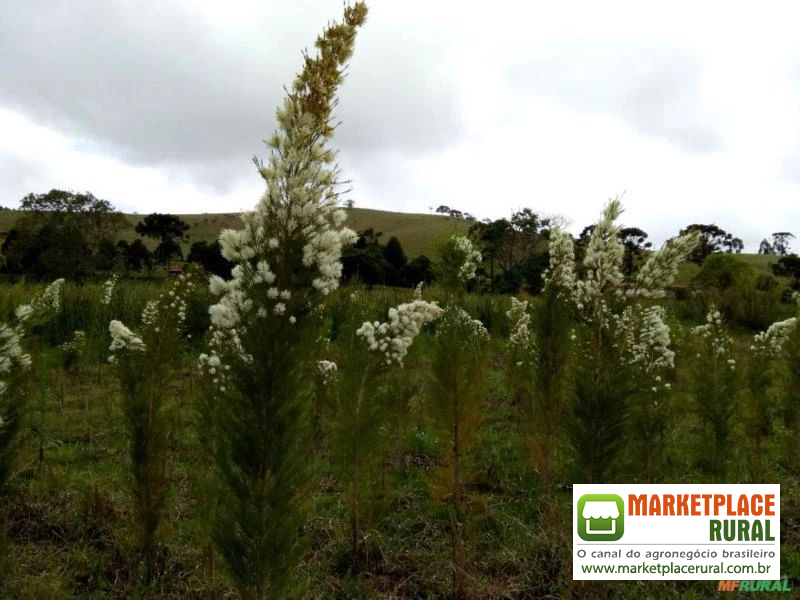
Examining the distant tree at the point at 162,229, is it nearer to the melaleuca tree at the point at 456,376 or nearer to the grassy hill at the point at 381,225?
the grassy hill at the point at 381,225

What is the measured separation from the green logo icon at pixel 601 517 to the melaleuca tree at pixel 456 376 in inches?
38.3

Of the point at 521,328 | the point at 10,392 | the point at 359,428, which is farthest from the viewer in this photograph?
the point at 521,328

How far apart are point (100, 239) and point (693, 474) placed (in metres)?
57.1

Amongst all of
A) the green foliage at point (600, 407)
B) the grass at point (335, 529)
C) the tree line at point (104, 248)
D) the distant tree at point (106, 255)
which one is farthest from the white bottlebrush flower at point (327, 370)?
the distant tree at point (106, 255)

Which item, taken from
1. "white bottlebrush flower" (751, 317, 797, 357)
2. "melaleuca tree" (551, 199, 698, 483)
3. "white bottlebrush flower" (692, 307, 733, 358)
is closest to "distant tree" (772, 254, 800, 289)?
"white bottlebrush flower" (751, 317, 797, 357)

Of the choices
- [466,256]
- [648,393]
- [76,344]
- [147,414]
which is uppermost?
[466,256]

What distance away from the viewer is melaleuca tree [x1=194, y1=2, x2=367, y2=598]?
2.42 metres

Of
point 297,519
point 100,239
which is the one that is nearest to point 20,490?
point 297,519

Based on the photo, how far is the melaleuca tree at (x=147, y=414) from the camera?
383 centimetres

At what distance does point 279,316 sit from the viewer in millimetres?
2432

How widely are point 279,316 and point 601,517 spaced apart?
3245mm

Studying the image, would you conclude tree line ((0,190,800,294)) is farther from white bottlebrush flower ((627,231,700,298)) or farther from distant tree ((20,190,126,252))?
white bottlebrush flower ((627,231,700,298))

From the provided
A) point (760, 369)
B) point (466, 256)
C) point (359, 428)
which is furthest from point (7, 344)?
point (760, 369)

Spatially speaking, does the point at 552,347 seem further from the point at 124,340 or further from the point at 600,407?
the point at 124,340
